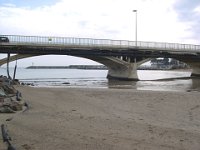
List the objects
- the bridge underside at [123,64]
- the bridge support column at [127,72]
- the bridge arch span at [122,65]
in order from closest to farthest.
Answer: the bridge arch span at [122,65] → the bridge underside at [123,64] → the bridge support column at [127,72]

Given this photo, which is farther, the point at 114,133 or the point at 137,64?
the point at 137,64

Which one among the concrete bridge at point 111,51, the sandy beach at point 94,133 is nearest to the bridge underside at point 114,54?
the concrete bridge at point 111,51

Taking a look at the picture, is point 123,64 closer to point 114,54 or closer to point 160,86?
point 114,54

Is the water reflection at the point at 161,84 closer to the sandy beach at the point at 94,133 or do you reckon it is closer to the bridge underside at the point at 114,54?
the bridge underside at the point at 114,54

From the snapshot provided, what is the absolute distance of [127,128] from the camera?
1080 cm

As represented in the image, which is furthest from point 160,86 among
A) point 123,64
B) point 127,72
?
point 127,72

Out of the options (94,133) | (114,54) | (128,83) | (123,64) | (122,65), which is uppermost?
(114,54)

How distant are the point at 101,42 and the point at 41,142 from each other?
55.8 meters

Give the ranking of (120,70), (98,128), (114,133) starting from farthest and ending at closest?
(120,70) → (98,128) → (114,133)

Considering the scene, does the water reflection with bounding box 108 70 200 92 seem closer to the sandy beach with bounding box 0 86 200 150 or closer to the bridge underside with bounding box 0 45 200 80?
the bridge underside with bounding box 0 45 200 80

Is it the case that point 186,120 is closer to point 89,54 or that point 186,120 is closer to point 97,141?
point 97,141

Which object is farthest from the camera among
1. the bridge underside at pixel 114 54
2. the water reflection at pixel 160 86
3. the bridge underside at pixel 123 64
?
the bridge underside at pixel 123 64

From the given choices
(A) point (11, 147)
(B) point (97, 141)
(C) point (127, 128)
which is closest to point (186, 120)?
(C) point (127, 128)

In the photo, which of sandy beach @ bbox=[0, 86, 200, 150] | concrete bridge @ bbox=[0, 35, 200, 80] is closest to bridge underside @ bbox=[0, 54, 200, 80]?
concrete bridge @ bbox=[0, 35, 200, 80]
